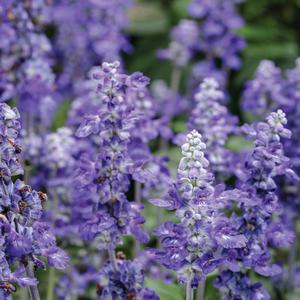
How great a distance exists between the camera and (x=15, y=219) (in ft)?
11.8

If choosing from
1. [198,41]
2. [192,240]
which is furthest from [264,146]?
[198,41]

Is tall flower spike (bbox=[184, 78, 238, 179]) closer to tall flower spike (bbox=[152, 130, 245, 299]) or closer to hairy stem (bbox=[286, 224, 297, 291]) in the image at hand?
tall flower spike (bbox=[152, 130, 245, 299])

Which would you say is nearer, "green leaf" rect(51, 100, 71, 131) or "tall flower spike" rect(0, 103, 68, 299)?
"tall flower spike" rect(0, 103, 68, 299)

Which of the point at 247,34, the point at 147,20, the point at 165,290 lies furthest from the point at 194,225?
the point at 147,20

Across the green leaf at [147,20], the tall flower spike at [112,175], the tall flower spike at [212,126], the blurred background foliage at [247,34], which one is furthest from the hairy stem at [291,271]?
the green leaf at [147,20]

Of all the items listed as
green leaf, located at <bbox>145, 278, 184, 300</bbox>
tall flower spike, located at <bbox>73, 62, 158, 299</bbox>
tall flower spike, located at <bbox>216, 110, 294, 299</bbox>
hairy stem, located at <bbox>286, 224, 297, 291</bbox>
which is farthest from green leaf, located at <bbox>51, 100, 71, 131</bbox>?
tall flower spike, located at <bbox>216, 110, 294, 299</bbox>

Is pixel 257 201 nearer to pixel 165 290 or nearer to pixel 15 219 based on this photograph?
pixel 15 219

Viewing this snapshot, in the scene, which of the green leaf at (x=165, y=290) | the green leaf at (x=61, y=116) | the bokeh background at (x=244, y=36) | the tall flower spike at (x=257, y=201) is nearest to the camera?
the tall flower spike at (x=257, y=201)

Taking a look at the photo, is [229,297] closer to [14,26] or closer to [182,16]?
[14,26]

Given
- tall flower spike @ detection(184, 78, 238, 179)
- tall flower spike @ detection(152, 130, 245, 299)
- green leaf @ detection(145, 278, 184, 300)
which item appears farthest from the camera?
green leaf @ detection(145, 278, 184, 300)

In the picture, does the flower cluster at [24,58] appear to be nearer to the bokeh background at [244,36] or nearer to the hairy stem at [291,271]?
the hairy stem at [291,271]

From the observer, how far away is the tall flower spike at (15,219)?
11.4ft

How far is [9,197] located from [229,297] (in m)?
1.40

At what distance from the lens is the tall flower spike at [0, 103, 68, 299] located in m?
3.49
